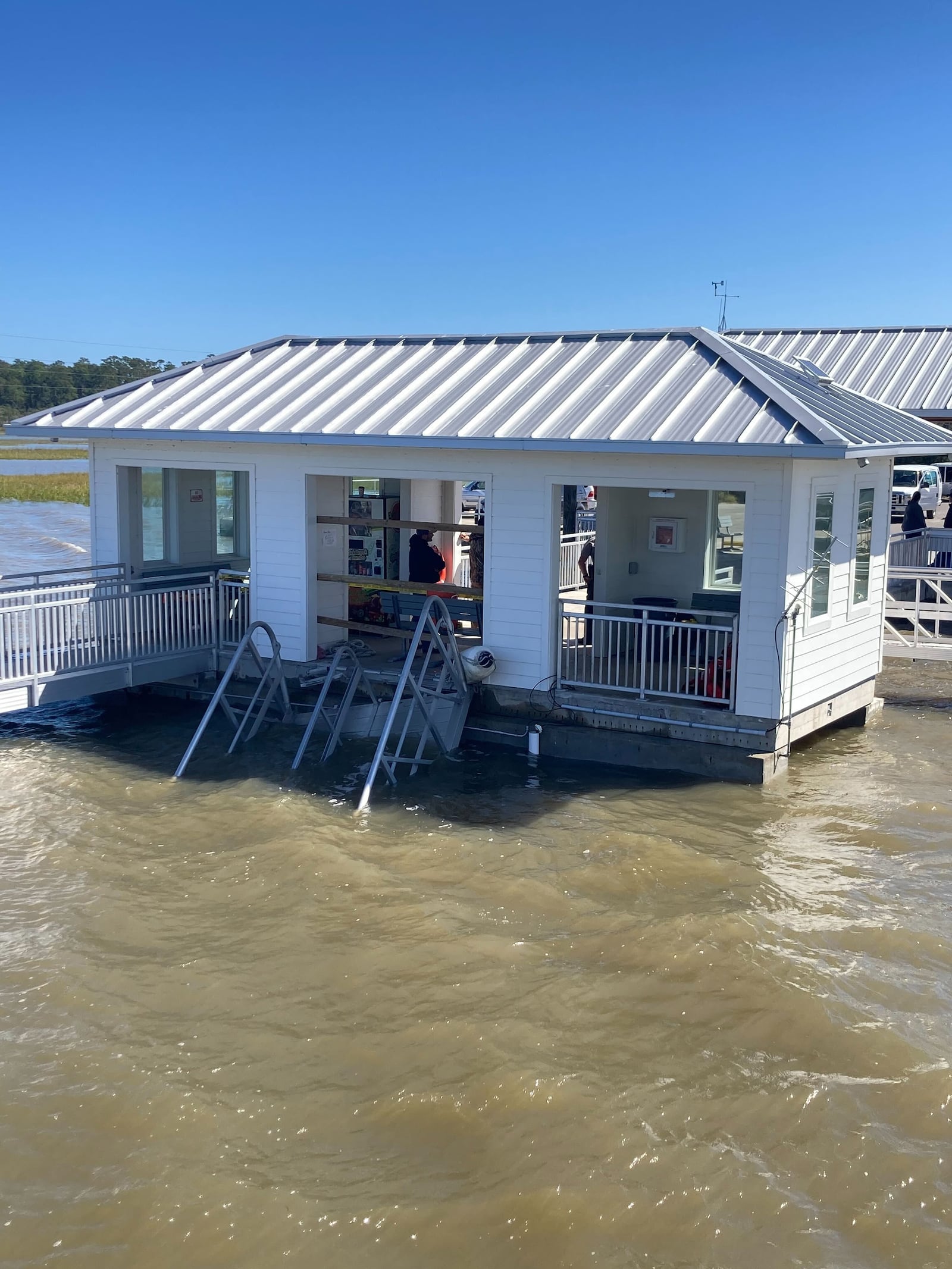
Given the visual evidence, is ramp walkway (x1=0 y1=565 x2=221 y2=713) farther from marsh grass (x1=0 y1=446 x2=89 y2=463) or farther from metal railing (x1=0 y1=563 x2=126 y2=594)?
marsh grass (x1=0 y1=446 x2=89 y2=463)

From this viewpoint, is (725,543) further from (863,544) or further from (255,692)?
(255,692)

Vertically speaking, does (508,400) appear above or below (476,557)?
above

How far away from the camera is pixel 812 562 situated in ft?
41.2

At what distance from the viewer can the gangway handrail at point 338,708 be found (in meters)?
12.9

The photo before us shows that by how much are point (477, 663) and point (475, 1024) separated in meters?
5.86

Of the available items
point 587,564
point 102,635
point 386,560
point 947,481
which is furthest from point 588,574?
point 947,481

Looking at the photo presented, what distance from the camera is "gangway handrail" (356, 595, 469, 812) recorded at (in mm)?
12172

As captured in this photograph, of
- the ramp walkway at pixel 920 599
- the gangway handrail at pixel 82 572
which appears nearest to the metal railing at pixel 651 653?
the ramp walkway at pixel 920 599

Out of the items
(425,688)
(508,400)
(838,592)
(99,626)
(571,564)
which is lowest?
(425,688)

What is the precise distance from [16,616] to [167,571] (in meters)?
3.70

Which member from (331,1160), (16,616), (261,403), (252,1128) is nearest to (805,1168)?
(331,1160)

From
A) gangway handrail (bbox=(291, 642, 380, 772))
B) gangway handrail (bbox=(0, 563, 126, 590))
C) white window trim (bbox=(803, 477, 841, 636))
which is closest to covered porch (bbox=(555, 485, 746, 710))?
white window trim (bbox=(803, 477, 841, 636))

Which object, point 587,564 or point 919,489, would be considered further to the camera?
point 919,489

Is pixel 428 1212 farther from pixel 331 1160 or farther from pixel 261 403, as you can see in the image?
pixel 261 403
